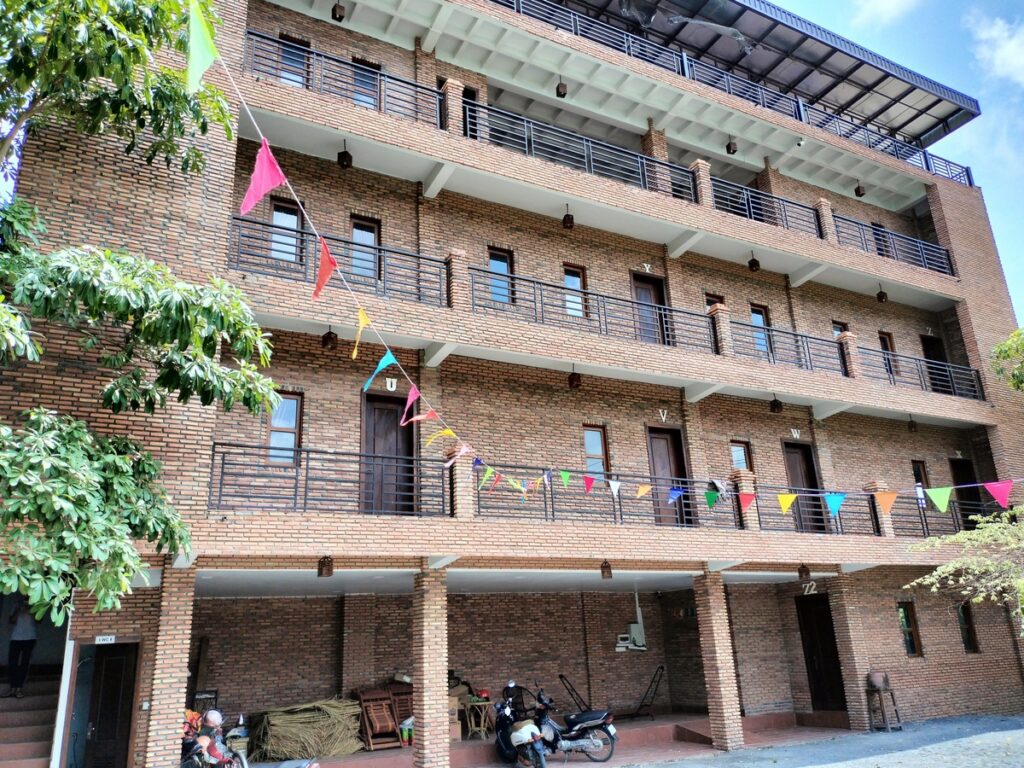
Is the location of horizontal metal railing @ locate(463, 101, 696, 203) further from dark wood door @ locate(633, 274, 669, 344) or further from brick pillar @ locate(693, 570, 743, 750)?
brick pillar @ locate(693, 570, 743, 750)

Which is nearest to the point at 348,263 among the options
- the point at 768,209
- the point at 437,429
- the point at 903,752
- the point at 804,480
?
the point at 437,429

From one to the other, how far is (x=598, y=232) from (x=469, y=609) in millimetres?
8190

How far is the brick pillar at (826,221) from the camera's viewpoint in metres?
18.1

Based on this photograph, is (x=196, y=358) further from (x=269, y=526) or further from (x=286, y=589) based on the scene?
→ (x=286, y=589)

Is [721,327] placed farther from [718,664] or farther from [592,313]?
[718,664]

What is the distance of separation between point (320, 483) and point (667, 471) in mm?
7099

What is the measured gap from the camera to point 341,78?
1412 centimetres

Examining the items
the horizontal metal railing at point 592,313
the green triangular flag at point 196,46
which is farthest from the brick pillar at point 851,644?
the green triangular flag at point 196,46

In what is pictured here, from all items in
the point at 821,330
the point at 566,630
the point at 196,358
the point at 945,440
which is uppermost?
the point at 821,330

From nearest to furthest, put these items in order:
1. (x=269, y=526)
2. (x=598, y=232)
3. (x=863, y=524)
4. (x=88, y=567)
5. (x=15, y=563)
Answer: (x=15, y=563) < (x=88, y=567) < (x=269, y=526) < (x=598, y=232) < (x=863, y=524)

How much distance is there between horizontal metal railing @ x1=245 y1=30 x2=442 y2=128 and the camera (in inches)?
519

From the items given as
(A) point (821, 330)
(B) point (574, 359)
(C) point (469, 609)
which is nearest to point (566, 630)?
(C) point (469, 609)

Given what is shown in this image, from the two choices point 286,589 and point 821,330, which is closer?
point 286,589

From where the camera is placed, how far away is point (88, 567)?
6.98m
